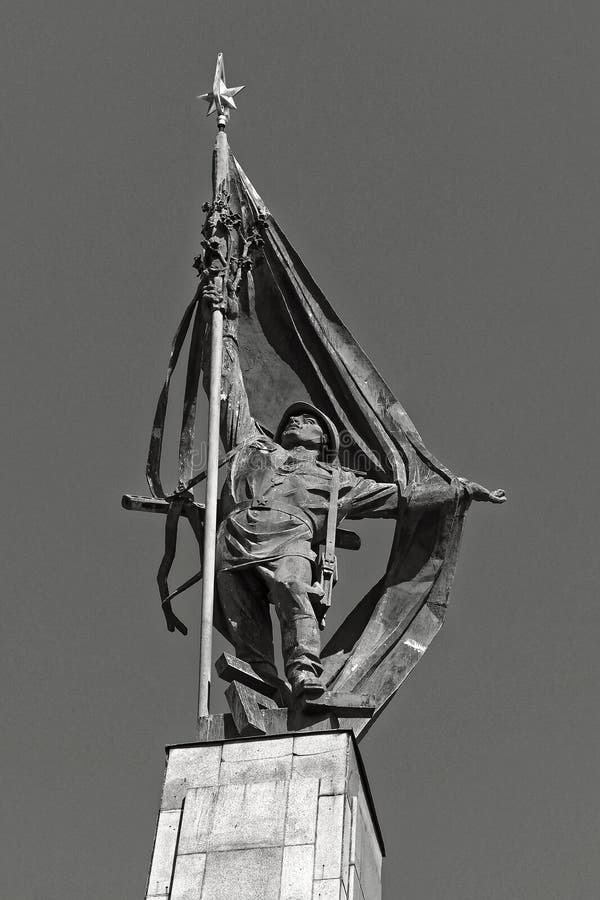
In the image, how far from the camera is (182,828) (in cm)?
1411

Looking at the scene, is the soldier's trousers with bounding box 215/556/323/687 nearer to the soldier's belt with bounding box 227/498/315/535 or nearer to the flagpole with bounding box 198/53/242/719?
the flagpole with bounding box 198/53/242/719

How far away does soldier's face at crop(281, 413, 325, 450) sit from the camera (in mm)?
17391

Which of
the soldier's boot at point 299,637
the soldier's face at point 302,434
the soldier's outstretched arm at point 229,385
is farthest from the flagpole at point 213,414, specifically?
the soldier's face at point 302,434

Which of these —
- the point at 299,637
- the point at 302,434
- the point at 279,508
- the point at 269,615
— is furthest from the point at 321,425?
the point at 299,637

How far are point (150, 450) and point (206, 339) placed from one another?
1.17 m

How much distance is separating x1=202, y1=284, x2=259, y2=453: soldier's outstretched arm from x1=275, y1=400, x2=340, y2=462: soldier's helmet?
0.26 m

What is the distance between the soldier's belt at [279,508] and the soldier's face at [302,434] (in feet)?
3.39

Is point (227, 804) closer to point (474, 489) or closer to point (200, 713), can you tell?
point (200, 713)

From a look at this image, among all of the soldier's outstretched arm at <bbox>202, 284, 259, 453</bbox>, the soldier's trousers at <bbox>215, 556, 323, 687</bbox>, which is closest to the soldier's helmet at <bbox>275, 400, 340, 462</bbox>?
the soldier's outstretched arm at <bbox>202, 284, 259, 453</bbox>

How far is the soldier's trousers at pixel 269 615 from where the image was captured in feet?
50.7

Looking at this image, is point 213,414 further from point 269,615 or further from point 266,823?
point 266,823

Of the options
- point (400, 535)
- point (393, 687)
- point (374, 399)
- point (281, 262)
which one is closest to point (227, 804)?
point (393, 687)

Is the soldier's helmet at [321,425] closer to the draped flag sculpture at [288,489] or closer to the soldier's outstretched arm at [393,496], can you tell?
the draped flag sculpture at [288,489]

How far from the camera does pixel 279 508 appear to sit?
53.8ft
